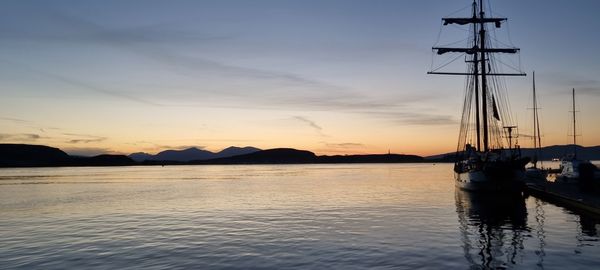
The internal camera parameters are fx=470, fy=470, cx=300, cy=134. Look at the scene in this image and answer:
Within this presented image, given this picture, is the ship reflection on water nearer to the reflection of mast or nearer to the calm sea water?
the calm sea water

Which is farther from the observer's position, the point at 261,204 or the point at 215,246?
the point at 261,204

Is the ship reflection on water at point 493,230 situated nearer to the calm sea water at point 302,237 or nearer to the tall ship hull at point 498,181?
the calm sea water at point 302,237

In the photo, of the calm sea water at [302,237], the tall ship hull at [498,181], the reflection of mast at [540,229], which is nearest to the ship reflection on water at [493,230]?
the calm sea water at [302,237]

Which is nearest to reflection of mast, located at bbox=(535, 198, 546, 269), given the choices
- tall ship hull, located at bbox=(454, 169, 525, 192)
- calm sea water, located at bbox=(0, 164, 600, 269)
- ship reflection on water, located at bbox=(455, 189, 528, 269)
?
calm sea water, located at bbox=(0, 164, 600, 269)

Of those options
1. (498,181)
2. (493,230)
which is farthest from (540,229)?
(498,181)

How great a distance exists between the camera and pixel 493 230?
28156 millimetres

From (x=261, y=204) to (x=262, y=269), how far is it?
29.1 metres

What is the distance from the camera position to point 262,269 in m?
18.2

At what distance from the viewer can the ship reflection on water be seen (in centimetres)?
1983

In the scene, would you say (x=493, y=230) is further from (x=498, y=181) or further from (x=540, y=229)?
(x=498, y=181)

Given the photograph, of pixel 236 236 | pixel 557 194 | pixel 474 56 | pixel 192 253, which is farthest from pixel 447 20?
pixel 192 253

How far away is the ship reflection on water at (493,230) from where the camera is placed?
19.8 metres

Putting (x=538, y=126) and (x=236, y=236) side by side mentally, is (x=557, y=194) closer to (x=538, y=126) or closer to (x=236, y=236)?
(x=236, y=236)

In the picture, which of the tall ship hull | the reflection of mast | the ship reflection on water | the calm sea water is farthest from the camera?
the tall ship hull
